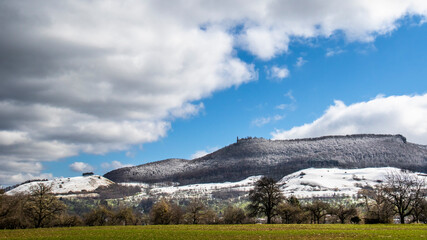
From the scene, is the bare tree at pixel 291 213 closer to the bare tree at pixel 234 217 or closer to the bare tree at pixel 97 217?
the bare tree at pixel 234 217

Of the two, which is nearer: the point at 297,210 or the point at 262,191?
the point at 262,191

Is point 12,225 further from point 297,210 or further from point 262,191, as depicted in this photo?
point 297,210

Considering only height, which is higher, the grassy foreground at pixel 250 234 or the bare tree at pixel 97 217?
the grassy foreground at pixel 250 234

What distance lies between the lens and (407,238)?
33.3 meters

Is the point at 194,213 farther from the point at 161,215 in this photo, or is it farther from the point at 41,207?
the point at 41,207

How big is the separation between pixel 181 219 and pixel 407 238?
76210 millimetres

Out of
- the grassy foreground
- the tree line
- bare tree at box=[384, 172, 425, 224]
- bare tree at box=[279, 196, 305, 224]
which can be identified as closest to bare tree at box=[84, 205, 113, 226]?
the tree line

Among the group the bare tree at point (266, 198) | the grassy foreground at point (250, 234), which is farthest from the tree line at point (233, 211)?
the grassy foreground at point (250, 234)

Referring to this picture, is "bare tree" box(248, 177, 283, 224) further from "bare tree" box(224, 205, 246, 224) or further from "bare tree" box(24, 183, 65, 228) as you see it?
"bare tree" box(24, 183, 65, 228)

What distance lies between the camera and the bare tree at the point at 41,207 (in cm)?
8181

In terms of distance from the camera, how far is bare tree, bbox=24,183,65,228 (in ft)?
268

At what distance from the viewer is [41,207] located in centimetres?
8250

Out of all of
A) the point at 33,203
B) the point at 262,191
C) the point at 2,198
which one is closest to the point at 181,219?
the point at 262,191

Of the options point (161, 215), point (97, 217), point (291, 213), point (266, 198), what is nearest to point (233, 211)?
point (291, 213)
